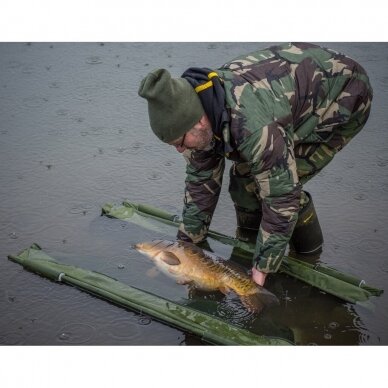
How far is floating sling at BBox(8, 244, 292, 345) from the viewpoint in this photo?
3469mm

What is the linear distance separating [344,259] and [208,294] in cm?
114

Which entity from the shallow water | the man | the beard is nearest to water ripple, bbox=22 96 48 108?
the shallow water

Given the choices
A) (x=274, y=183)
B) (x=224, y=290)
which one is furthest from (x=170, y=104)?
(x=224, y=290)

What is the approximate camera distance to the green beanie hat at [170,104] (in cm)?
317

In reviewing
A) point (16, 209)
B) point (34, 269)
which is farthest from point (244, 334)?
point (16, 209)

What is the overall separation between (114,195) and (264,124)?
2204mm

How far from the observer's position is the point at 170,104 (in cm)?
320

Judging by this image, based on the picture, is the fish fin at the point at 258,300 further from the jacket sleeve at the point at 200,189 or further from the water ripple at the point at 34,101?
the water ripple at the point at 34,101

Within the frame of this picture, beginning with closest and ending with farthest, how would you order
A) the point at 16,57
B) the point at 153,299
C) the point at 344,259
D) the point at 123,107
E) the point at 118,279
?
the point at 153,299 < the point at 118,279 < the point at 344,259 < the point at 123,107 < the point at 16,57

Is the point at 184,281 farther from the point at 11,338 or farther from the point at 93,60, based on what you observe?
the point at 93,60

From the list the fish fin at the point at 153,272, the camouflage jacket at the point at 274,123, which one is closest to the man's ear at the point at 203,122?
the camouflage jacket at the point at 274,123

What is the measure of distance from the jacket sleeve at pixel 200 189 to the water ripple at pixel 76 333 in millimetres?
1014

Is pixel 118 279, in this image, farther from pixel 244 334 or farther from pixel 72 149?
pixel 72 149

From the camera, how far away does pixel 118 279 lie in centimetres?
411
